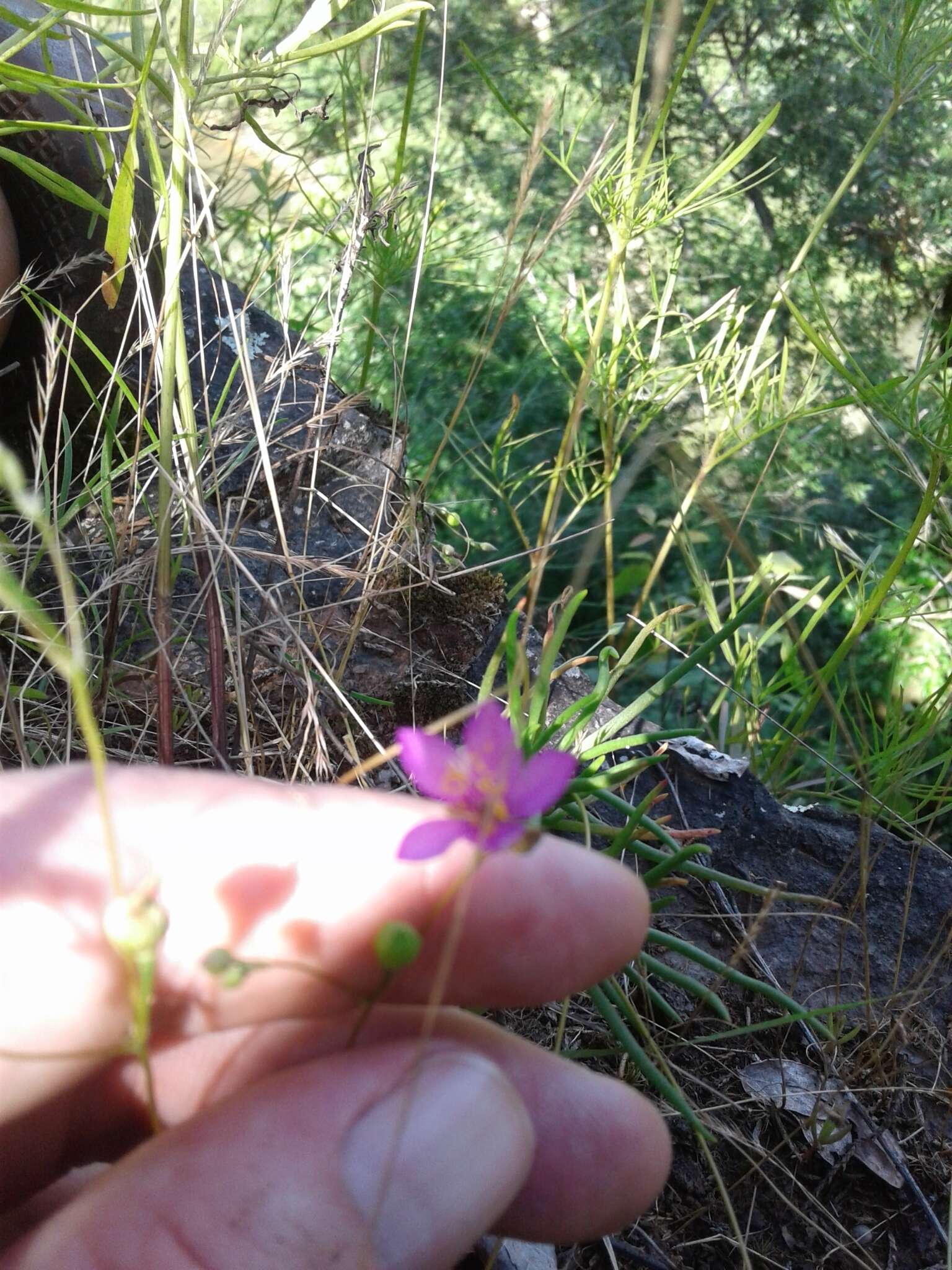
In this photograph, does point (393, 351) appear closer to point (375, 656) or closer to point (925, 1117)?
point (375, 656)

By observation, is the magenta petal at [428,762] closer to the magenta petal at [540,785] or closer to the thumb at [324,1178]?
the magenta petal at [540,785]

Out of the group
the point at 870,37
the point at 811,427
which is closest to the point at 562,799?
the point at 870,37

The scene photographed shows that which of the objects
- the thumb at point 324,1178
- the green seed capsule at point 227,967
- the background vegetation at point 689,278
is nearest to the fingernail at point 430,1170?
the thumb at point 324,1178

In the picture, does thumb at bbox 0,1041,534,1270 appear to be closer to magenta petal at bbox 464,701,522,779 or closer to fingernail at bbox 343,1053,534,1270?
fingernail at bbox 343,1053,534,1270

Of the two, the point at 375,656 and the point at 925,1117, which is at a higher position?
the point at 375,656

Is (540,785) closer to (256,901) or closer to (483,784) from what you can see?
(483,784)

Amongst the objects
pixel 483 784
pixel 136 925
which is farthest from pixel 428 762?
pixel 136 925
